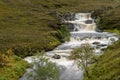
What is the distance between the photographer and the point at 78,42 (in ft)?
451

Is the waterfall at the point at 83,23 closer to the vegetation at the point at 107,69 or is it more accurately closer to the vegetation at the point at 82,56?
the vegetation at the point at 107,69

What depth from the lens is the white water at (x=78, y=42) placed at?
94.5 m

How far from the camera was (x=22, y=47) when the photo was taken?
11888cm

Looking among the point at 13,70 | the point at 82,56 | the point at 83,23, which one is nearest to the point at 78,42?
the point at 83,23

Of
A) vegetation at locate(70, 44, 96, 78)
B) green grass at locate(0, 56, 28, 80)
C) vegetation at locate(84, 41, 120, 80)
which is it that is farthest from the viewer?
green grass at locate(0, 56, 28, 80)

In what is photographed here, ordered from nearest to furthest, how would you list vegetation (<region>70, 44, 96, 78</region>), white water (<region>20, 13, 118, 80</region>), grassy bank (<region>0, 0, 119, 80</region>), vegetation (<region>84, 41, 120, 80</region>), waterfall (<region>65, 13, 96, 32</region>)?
1. vegetation (<region>84, 41, 120, 80</region>)
2. vegetation (<region>70, 44, 96, 78</region>)
3. white water (<region>20, 13, 118, 80</region>)
4. grassy bank (<region>0, 0, 119, 80</region>)
5. waterfall (<region>65, 13, 96, 32</region>)

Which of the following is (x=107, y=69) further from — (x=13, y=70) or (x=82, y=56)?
(x=13, y=70)

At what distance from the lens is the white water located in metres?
94.5

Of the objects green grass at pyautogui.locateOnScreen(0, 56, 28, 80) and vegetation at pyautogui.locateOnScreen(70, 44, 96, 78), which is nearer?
vegetation at pyautogui.locateOnScreen(70, 44, 96, 78)

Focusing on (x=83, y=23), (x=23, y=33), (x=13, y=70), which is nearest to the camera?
(x=13, y=70)

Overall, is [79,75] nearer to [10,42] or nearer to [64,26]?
[10,42]

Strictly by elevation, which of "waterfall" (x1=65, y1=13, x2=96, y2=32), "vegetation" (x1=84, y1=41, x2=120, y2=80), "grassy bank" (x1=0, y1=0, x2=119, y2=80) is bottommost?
"waterfall" (x1=65, y1=13, x2=96, y2=32)

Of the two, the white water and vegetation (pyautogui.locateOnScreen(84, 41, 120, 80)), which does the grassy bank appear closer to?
the white water

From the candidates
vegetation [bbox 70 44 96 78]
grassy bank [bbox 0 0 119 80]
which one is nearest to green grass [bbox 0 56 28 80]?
grassy bank [bbox 0 0 119 80]
